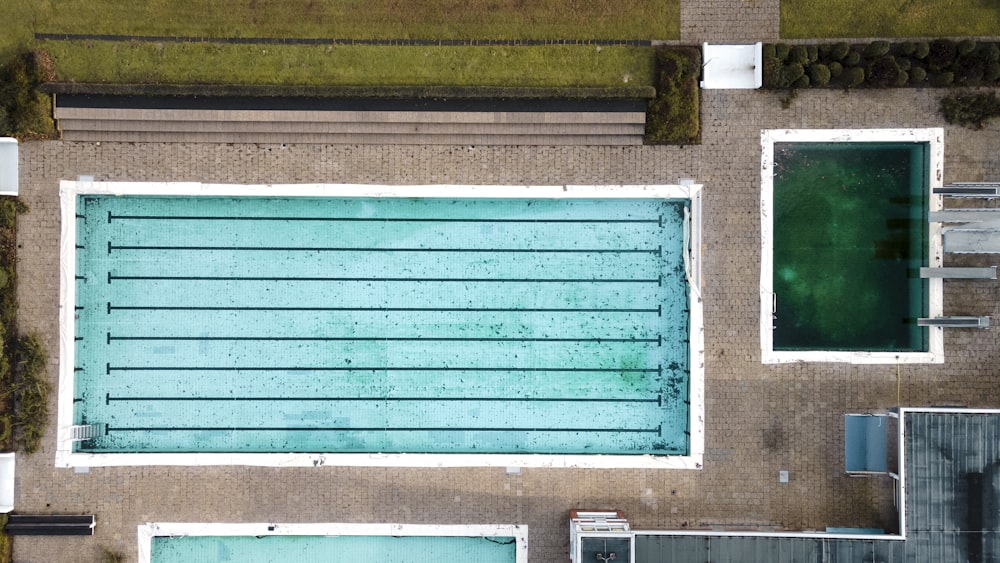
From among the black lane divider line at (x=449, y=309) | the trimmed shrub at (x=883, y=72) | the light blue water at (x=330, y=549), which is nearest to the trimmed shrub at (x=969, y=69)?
the trimmed shrub at (x=883, y=72)

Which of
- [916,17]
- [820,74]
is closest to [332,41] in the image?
[820,74]

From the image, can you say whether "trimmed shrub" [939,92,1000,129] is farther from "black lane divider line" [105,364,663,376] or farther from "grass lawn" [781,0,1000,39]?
"black lane divider line" [105,364,663,376]

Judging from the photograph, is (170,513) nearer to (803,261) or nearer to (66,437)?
(66,437)

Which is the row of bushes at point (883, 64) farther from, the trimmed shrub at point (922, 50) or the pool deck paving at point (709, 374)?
the pool deck paving at point (709, 374)

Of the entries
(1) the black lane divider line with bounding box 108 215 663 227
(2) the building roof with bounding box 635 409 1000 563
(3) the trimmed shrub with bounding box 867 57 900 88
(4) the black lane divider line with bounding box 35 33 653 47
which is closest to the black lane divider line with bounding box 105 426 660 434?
(2) the building roof with bounding box 635 409 1000 563

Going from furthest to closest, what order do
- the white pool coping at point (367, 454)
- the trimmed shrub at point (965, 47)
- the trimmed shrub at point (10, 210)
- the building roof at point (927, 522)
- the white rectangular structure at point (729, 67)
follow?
the white rectangular structure at point (729, 67)
the white pool coping at point (367, 454)
the trimmed shrub at point (10, 210)
the trimmed shrub at point (965, 47)
the building roof at point (927, 522)

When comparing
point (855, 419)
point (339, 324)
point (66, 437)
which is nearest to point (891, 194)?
point (855, 419)
